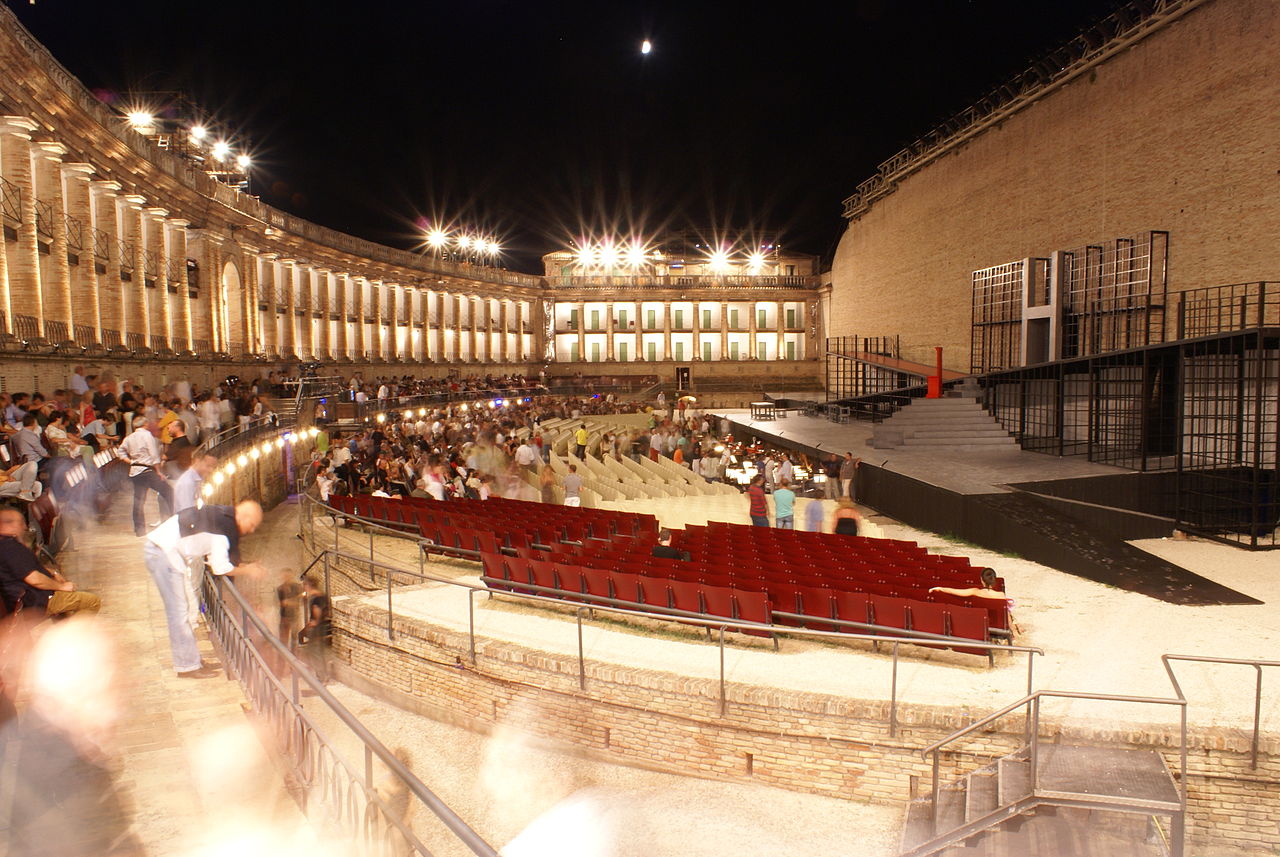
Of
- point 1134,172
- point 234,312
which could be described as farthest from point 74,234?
point 1134,172

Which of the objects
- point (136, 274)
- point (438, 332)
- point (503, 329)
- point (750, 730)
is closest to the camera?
point (750, 730)

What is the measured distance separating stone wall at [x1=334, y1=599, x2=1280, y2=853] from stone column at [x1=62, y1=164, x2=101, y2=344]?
20212mm

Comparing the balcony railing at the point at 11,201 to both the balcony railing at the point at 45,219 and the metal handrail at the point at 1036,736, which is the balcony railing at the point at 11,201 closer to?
the balcony railing at the point at 45,219

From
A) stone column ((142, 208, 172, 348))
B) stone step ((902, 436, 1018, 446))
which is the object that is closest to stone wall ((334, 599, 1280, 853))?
stone step ((902, 436, 1018, 446))

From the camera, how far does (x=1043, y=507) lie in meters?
15.4

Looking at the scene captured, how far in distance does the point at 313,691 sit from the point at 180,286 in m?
32.1

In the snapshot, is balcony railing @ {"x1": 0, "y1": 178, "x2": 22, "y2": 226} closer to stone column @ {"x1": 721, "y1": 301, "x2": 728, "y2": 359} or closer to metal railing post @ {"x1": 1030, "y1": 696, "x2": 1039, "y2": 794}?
metal railing post @ {"x1": 1030, "y1": 696, "x2": 1039, "y2": 794}

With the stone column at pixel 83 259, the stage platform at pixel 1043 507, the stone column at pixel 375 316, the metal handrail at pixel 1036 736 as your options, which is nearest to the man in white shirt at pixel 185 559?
the metal handrail at pixel 1036 736

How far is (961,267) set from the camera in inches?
1299

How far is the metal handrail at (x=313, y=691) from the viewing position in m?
3.09

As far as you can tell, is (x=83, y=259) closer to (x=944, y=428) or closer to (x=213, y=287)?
(x=213, y=287)

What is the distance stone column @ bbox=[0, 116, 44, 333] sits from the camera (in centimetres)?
2131

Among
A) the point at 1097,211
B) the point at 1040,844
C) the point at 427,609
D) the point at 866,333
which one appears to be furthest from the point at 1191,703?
the point at 866,333

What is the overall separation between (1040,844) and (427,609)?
7900mm
